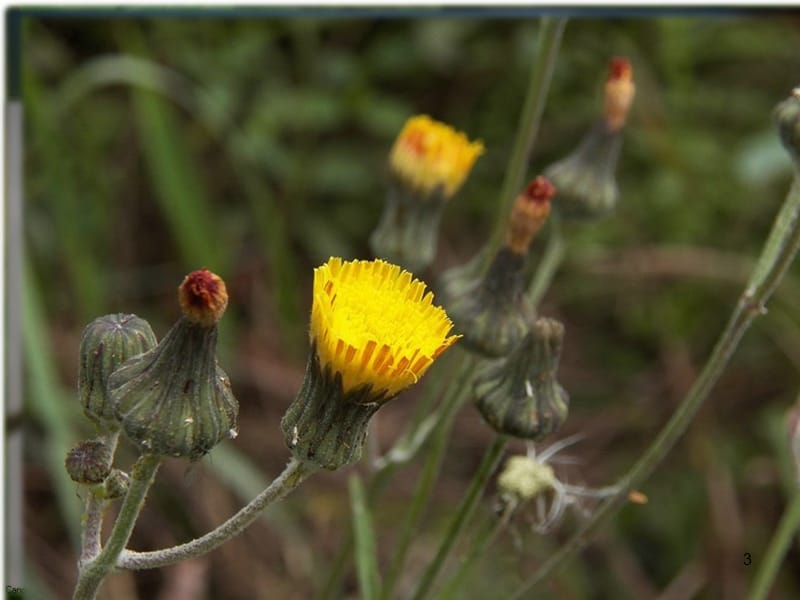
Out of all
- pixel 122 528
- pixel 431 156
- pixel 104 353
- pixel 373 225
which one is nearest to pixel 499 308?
pixel 431 156

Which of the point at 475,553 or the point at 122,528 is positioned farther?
the point at 475,553

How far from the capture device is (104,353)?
1.70 meters

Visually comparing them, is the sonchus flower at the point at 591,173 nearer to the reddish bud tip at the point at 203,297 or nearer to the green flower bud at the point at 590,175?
the green flower bud at the point at 590,175

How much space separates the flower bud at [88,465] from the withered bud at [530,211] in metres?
0.82

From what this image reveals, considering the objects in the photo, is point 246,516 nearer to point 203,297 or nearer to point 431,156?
point 203,297

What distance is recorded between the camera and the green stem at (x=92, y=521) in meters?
1.64

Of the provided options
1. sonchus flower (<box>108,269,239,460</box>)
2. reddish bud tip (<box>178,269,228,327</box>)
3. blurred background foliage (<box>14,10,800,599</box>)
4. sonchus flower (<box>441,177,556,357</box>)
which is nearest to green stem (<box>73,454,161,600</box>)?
sonchus flower (<box>108,269,239,460</box>)

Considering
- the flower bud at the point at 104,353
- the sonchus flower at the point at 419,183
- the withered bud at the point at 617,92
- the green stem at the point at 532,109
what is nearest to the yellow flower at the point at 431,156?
the sonchus flower at the point at 419,183

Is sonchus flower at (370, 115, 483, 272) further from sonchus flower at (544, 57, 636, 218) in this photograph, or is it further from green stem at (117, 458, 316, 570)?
green stem at (117, 458, 316, 570)

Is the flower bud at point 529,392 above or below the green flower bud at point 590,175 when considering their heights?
below

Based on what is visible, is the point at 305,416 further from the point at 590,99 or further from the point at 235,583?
the point at 590,99

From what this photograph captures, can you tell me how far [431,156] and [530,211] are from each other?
56 centimetres

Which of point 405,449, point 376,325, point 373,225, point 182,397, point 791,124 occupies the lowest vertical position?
point 182,397

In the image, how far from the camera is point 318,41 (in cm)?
442
